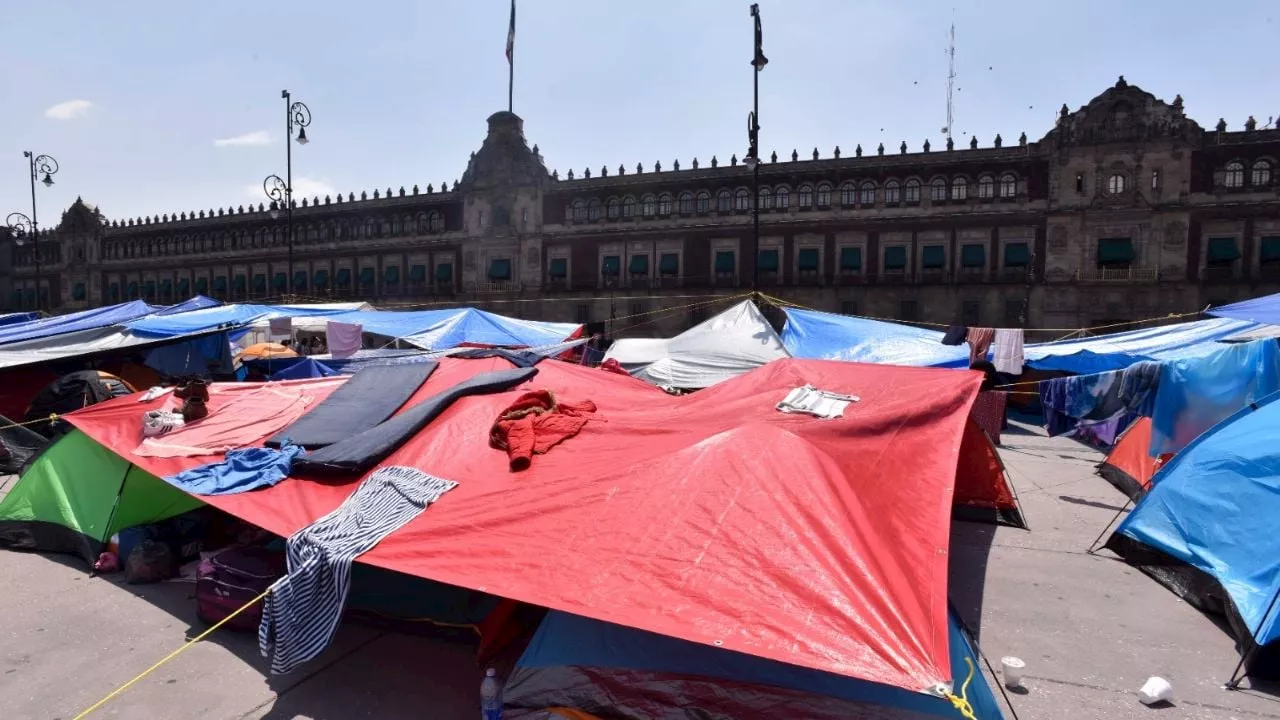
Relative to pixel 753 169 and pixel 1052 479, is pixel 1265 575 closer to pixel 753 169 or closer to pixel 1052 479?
pixel 1052 479

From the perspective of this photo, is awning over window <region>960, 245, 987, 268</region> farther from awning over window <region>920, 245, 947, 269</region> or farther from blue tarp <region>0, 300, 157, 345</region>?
blue tarp <region>0, 300, 157, 345</region>

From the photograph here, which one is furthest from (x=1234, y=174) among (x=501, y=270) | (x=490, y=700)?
(x=490, y=700)

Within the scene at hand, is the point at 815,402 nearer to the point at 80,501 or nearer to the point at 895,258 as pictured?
the point at 80,501

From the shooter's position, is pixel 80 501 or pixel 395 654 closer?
pixel 395 654

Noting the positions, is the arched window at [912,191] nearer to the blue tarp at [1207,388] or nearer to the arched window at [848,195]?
the arched window at [848,195]

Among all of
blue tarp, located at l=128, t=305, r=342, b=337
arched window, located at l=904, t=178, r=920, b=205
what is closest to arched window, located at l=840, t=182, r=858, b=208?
arched window, located at l=904, t=178, r=920, b=205

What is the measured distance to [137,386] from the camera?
1720 cm

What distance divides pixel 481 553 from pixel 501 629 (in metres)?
0.92

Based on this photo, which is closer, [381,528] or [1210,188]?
[381,528]

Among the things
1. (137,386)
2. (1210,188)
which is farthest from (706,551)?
(1210,188)

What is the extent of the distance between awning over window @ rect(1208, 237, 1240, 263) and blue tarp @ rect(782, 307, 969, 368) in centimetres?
2649

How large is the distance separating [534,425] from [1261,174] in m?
42.0

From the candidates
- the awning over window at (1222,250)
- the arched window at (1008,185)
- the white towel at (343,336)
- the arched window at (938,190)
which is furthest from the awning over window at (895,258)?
the white towel at (343,336)

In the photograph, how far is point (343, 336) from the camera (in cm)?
1986
